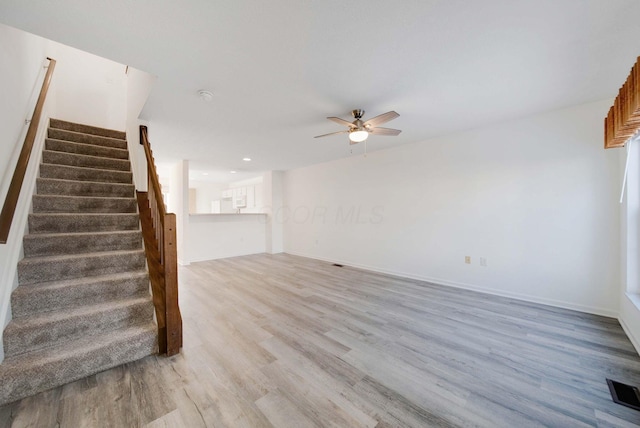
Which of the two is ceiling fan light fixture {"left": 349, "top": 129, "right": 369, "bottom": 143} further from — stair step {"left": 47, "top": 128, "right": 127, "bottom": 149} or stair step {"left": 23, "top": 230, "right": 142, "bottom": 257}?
stair step {"left": 47, "top": 128, "right": 127, "bottom": 149}

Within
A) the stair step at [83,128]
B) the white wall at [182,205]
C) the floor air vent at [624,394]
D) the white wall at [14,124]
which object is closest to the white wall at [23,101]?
the white wall at [14,124]

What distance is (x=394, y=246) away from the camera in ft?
14.3

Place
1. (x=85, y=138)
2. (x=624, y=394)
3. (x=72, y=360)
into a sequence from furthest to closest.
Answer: (x=85, y=138) < (x=72, y=360) < (x=624, y=394)

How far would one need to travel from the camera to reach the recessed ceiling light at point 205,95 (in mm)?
2342

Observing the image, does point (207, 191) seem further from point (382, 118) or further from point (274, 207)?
point (382, 118)

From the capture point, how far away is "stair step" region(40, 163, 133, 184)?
2.62m

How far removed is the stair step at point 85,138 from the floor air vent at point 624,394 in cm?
590

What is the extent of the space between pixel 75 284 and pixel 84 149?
88.0 inches

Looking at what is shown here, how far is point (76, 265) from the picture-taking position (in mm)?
2064

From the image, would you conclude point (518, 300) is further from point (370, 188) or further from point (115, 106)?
point (115, 106)

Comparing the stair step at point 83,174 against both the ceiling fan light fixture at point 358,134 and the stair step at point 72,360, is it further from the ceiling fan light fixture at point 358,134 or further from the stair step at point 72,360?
the ceiling fan light fixture at point 358,134

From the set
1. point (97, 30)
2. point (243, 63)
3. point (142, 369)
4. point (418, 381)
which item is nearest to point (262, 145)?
point (243, 63)

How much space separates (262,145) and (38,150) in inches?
106

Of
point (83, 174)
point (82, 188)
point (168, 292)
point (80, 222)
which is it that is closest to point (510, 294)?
point (168, 292)
